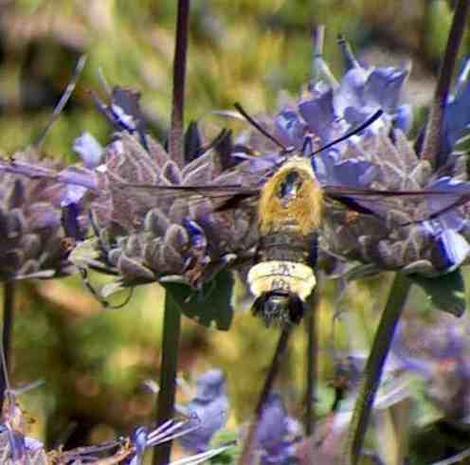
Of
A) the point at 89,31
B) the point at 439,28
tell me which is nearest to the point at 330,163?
the point at 439,28

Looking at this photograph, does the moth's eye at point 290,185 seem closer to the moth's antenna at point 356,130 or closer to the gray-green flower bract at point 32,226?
the moth's antenna at point 356,130

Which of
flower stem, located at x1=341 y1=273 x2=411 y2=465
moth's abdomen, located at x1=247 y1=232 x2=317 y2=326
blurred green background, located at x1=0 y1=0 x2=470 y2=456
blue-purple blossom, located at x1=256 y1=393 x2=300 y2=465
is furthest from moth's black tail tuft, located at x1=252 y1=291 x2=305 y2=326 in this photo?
blurred green background, located at x1=0 y1=0 x2=470 y2=456

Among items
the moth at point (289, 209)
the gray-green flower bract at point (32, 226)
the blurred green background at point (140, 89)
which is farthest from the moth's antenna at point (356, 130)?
the blurred green background at point (140, 89)

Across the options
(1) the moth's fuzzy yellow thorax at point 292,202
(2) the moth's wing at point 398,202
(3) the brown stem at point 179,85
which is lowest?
(2) the moth's wing at point 398,202

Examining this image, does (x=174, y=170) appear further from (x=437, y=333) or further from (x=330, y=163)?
(x=437, y=333)

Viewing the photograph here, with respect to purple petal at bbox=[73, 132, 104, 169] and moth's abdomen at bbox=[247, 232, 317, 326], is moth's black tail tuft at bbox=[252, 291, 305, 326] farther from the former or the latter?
purple petal at bbox=[73, 132, 104, 169]

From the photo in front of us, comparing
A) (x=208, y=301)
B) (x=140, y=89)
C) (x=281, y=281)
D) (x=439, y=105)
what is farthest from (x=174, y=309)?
(x=140, y=89)

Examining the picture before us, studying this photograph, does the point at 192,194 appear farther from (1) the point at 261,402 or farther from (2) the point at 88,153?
(1) the point at 261,402
